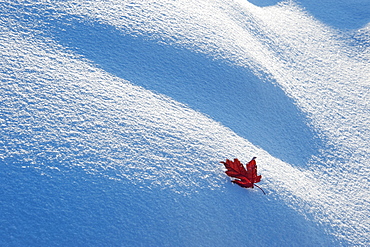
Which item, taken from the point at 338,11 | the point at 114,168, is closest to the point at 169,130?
the point at 114,168

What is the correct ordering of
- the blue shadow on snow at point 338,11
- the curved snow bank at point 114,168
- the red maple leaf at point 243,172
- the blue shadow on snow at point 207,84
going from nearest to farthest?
1. the curved snow bank at point 114,168
2. the red maple leaf at point 243,172
3. the blue shadow on snow at point 207,84
4. the blue shadow on snow at point 338,11

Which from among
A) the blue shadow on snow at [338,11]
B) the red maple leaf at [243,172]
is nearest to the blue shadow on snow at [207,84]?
the red maple leaf at [243,172]

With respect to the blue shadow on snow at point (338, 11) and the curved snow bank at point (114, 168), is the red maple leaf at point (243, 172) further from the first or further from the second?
the blue shadow on snow at point (338, 11)

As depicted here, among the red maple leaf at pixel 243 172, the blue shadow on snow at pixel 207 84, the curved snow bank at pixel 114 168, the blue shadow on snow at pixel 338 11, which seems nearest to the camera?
the curved snow bank at pixel 114 168

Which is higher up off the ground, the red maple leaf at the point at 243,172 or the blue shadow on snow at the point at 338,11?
the blue shadow on snow at the point at 338,11

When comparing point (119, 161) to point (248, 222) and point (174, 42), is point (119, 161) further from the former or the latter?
point (174, 42)

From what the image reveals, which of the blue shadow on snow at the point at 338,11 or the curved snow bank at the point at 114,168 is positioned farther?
the blue shadow on snow at the point at 338,11

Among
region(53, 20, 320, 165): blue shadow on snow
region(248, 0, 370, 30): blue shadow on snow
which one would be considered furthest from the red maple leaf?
region(248, 0, 370, 30): blue shadow on snow

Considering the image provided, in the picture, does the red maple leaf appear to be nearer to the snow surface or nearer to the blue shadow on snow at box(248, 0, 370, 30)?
the snow surface
